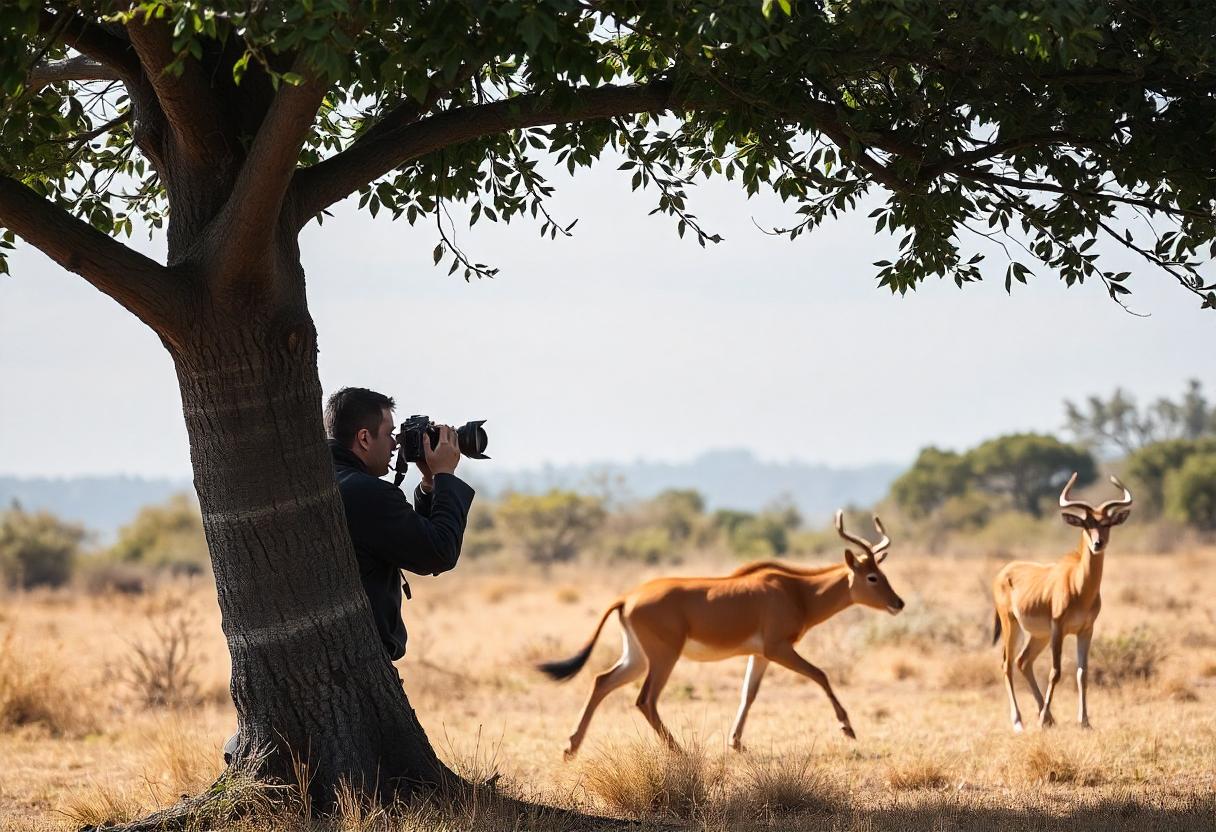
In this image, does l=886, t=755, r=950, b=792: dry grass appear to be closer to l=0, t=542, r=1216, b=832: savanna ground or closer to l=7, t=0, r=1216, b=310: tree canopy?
l=0, t=542, r=1216, b=832: savanna ground

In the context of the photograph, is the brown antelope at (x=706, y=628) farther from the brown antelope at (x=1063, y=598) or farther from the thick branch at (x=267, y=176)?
the thick branch at (x=267, y=176)

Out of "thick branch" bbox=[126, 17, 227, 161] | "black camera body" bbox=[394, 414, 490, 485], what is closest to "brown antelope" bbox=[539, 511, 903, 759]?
"black camera body" bbox=[394, 414, 490, 485]

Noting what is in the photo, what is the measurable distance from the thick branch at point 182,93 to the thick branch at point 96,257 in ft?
2.19

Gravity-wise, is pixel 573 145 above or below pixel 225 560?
above

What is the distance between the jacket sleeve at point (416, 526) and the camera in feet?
20.1

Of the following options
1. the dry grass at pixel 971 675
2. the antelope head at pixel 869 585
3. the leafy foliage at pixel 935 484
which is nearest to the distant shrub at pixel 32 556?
the dry grass at pixel 971 675

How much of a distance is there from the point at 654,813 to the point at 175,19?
442cm

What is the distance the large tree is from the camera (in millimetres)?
5121

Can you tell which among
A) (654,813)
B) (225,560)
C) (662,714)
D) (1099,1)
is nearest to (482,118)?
(225,560)

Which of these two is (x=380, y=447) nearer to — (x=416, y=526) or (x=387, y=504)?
(x=387, y=504)

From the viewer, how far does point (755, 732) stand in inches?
431

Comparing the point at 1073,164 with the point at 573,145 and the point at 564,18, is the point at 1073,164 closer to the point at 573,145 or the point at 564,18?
the point at 573,145

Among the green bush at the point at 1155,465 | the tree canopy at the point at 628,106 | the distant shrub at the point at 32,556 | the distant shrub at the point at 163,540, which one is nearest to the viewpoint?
the tree canopy at the point at 628,106

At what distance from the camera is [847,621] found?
19.3 meters
